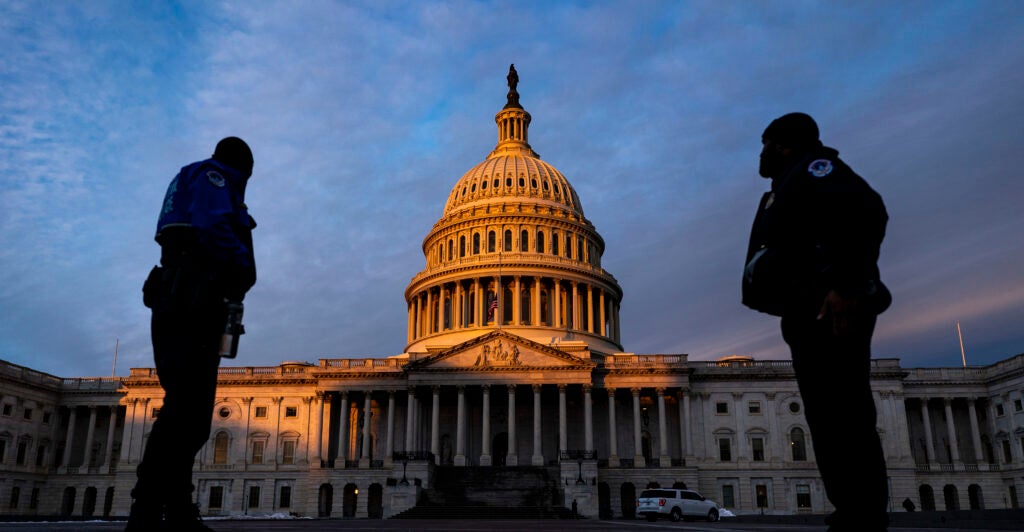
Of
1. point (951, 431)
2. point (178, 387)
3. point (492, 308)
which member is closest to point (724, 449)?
point (951, 431)

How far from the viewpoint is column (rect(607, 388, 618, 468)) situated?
6606 centimetres

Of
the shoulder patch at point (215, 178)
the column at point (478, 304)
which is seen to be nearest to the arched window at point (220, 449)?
the column at point (478, 304)

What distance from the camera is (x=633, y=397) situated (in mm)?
69250

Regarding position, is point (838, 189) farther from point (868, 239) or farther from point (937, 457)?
point (937, 457)

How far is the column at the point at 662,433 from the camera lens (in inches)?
2606

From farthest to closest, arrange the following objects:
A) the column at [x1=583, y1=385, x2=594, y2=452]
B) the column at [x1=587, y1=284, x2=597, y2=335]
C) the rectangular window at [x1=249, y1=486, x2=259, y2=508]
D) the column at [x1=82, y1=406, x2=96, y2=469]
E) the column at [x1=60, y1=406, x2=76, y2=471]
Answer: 1. the column at [x1=587, y1=284, x2=597, y2=335]
2. the column at [x1=60, y1=406, x2=76, y2=471]
3. the column at [x1=82, y1=406, x2=96, y2=469]
4. the rectangular window at [x1=249, y1=486, x2=259, y2=508]
5. the column at [x1=583, y1=385, x2=594, y2=452]

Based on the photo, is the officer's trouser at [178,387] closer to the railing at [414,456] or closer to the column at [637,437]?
the railing at [414,456]

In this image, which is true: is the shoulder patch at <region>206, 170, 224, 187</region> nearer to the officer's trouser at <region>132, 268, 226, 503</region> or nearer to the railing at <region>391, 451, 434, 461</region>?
the officer's trouser at <region>132, 268, 226, 503</region>

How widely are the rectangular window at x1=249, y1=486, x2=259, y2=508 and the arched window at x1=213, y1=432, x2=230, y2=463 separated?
3.98 meters

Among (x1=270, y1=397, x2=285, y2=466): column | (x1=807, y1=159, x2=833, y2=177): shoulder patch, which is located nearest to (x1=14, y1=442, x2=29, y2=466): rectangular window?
(x1=270, y1=397, x2=285, y2=466): column

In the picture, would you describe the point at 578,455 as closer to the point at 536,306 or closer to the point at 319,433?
the point at 319,433

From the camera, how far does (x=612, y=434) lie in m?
66.8

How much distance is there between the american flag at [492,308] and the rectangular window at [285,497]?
25.5 metres

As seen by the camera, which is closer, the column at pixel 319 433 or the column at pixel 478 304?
the column at pixel 319 433
